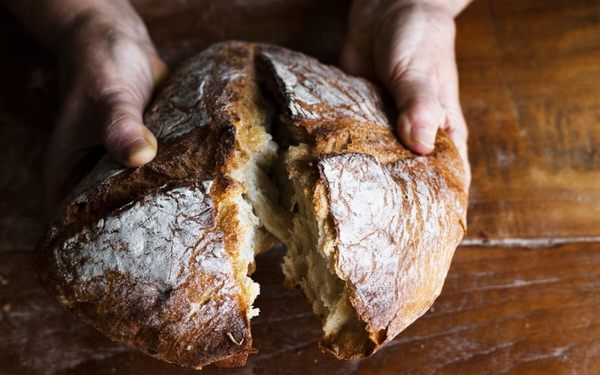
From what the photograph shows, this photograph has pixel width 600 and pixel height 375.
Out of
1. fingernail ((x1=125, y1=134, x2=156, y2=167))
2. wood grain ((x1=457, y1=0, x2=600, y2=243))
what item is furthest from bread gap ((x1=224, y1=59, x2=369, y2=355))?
wood grain ((x1=457, y1=0, x2=600, y2=243))

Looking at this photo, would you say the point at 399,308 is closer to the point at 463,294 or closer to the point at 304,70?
the point at 463,294

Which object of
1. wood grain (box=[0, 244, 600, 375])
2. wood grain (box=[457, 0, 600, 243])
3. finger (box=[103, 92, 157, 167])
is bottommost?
wood grain (box=[0, 244, 600, 375])

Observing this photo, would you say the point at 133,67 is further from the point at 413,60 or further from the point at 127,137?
the point at 413,60

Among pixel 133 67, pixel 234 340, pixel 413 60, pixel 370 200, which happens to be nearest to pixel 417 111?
pixel 413 60

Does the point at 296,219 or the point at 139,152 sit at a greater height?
the point at 139,152

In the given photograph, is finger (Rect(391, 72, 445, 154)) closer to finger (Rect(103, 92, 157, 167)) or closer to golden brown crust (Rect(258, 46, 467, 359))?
golden brown crust (Rect(258, 46, 467, 359))

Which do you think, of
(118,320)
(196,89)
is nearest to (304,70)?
(196,89)
